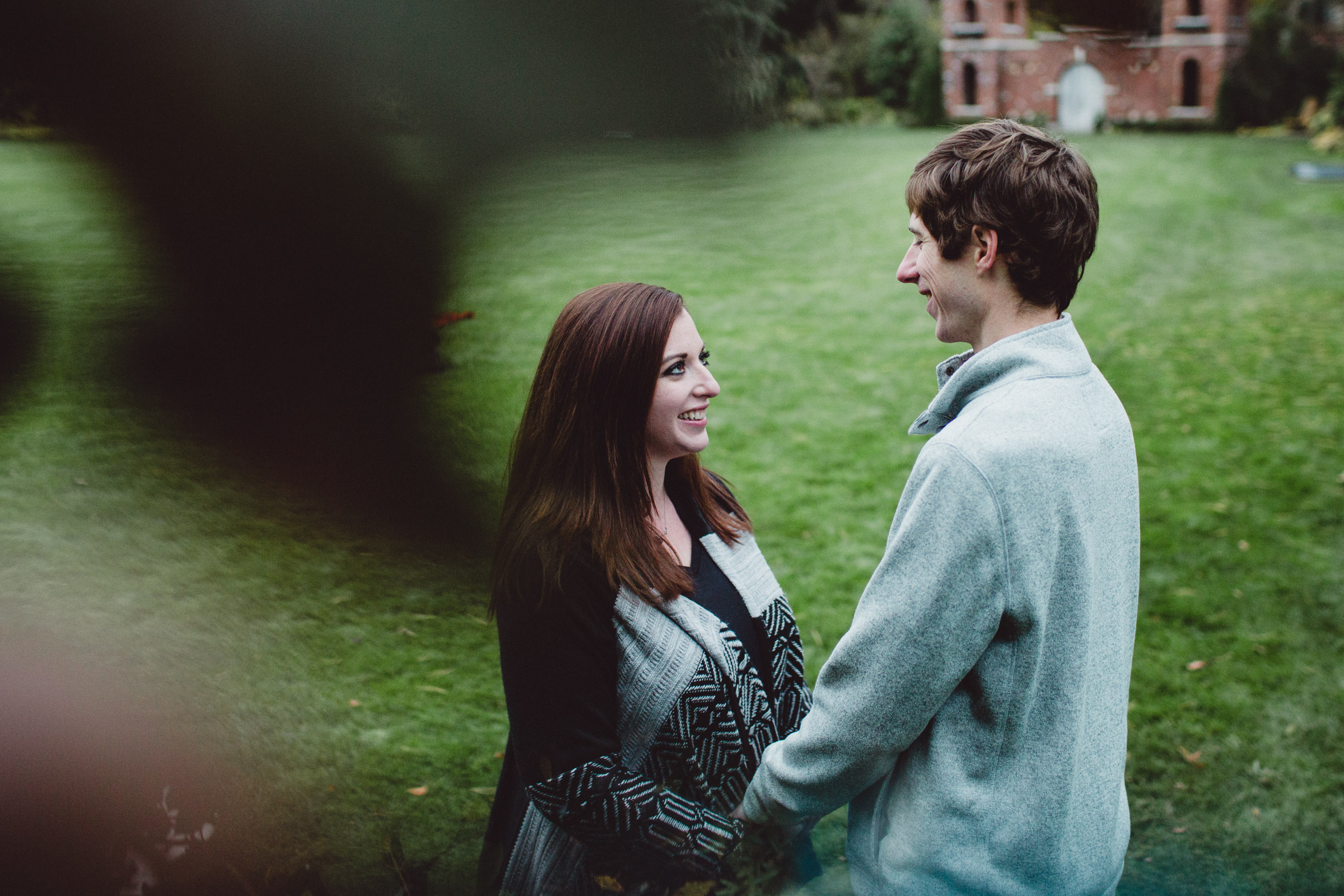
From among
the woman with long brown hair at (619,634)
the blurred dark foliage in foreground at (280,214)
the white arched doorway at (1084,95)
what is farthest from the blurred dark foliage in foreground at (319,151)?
the woman with long brown hair at (619,634)

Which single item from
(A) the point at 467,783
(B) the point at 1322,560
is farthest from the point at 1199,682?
(A) the point at 467,783

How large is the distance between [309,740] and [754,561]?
44.8 inches

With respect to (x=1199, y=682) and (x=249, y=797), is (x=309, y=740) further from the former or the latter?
(x=1199, y=682)

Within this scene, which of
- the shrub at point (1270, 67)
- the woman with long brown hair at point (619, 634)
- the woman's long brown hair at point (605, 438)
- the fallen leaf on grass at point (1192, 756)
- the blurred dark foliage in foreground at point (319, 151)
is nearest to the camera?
the blurred dark foliage in foreground at point (319, 151)

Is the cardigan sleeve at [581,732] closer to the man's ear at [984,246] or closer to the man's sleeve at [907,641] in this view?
the man's sleeve at [907,641]

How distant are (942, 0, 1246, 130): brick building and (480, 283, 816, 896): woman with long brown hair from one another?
84 cm

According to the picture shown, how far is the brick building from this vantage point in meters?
0.56

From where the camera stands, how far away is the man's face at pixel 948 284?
1.32m

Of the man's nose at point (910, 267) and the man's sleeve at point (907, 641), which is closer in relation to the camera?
the man's sleeve at point (907, 641)

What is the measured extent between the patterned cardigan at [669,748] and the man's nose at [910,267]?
638mm

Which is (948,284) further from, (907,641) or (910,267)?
(907,641)

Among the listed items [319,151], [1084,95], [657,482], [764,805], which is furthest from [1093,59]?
[657,482]

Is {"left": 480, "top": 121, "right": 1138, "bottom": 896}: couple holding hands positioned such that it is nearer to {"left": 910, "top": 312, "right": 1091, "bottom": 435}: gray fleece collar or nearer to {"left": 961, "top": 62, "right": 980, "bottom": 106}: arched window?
{"left": 910, "top": 312, "right": 1091, "bottom": 435}: gray fleece collar

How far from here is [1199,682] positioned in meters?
3.95
